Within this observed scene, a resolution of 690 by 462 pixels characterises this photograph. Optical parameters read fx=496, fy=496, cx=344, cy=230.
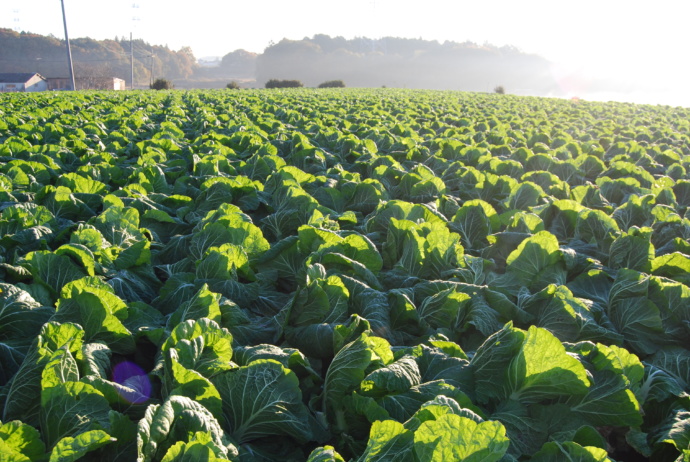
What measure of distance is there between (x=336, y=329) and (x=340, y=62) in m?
154

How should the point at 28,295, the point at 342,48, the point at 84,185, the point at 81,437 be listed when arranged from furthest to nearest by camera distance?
the point at 342,48, the point at 84,185, the point at 28,295, the point at 81,437

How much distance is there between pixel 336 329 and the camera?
2057 millimetres

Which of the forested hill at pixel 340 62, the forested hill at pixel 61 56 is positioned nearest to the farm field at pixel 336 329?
the forested hill at pixel 61 56

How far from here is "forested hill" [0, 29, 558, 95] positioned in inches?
4980

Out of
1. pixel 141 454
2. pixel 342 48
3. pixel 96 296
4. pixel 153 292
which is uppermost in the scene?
pixel 342 48

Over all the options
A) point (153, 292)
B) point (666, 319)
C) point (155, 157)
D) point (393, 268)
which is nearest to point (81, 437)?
point (153, 292)

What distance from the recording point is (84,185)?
14.2ft

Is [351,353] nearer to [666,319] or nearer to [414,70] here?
[666,319]

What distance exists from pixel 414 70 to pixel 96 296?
149 metres

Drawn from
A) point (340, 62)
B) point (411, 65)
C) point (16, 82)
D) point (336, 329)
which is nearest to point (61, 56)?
point (16, 82)

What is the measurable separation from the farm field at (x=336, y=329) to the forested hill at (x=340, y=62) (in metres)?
128

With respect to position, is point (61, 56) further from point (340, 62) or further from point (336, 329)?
point (336, 329)

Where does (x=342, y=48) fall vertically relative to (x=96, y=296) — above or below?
above

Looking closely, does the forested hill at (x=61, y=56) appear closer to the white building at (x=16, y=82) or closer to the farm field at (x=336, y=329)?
the white building at (x=16, y=82)
